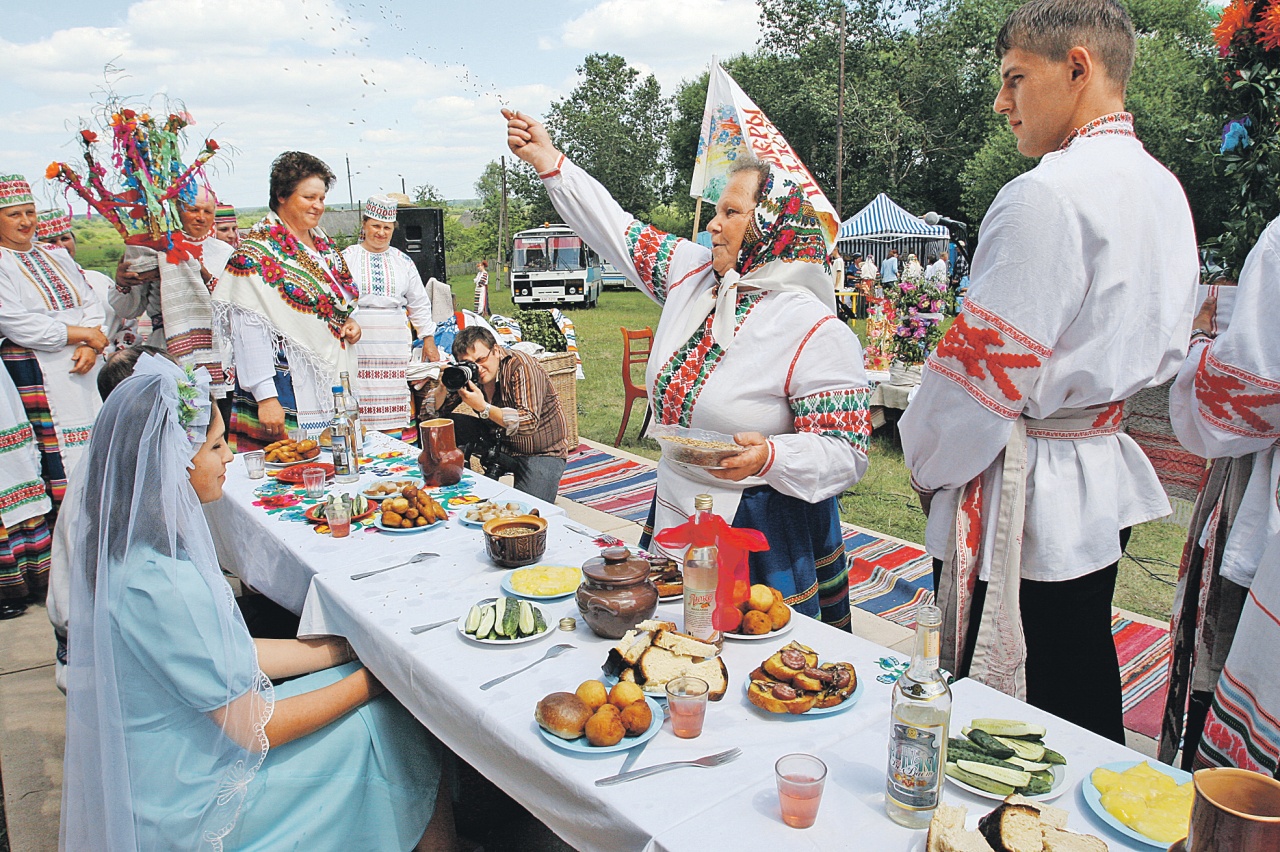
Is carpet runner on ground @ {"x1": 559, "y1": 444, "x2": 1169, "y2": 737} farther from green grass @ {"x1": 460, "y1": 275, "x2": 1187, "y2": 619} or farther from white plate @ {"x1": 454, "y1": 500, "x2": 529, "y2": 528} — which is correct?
white plate @ {"x1": 454, "y1": 500, "x2": 529, "y2": 528}

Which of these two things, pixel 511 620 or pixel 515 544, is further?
pixel 515 544

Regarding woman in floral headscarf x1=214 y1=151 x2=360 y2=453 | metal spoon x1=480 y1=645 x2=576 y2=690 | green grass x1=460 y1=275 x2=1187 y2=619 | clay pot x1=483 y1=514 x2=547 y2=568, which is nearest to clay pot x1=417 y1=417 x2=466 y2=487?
clay pot x1=483 y1=514 x2=547 y2=568

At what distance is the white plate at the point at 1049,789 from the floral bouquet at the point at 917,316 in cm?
571

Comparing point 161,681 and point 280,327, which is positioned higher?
point 280,327

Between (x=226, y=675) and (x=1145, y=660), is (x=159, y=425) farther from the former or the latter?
(x=1145, y=660)

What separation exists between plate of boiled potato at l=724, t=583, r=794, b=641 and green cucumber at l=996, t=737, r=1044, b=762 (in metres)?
0.55

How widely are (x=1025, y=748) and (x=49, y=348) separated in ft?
17.0

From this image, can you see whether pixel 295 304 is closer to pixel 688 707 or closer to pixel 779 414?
pixel 779 414

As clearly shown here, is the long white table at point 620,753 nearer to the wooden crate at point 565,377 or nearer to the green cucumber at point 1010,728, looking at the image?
the green cucumber at point 1010,728

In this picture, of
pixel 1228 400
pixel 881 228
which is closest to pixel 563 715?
pixel 1228 400

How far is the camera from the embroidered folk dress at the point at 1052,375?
5.56 ft

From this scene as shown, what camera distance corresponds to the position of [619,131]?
3678cm

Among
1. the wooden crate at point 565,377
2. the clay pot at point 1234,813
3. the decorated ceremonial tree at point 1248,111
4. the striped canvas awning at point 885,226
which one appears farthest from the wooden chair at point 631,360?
Result: the striped canvas awning at point 885,226

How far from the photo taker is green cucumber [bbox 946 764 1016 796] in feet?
4.14
